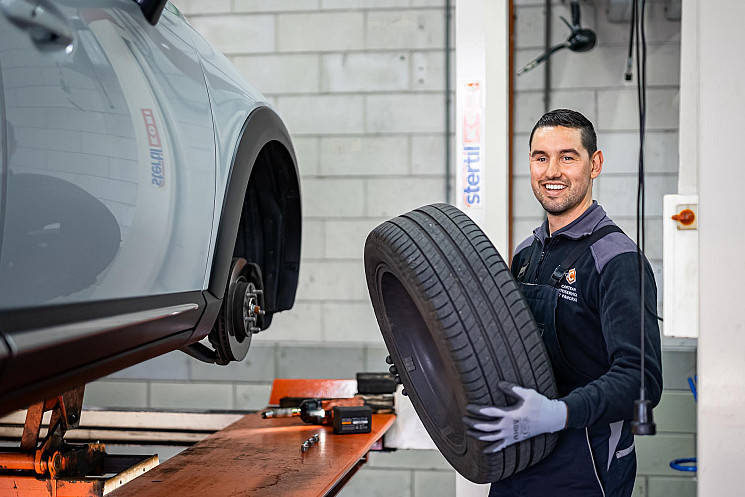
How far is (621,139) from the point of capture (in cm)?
420

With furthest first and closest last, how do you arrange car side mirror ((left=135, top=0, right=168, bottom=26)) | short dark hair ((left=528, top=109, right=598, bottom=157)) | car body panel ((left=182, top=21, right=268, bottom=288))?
car body panel ((left=182, top=21, right=268, bottom=288))
short dark hair ((left=528, top=109, right=598, bottom=157))
car side mirror ((left=135, top=0, right=168, bottom=26))

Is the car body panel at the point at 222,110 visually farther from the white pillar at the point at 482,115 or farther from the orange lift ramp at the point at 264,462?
the white pillar at the point at 482,115

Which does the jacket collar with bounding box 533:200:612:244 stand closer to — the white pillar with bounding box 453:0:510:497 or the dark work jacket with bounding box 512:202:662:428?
the dark work jacket with bounding box 512:202:662:428

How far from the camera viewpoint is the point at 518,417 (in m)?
1.56

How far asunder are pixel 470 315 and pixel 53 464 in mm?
1255

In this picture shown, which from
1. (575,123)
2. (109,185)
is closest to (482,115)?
(575,123)

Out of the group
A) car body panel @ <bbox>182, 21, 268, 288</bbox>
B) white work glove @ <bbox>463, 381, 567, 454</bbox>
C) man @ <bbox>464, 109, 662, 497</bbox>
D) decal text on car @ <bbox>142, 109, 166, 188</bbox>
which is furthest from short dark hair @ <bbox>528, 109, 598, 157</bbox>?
decal text on car @ <bbox>142, 109, 166, 188</bbox>

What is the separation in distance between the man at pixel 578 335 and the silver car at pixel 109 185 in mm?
784

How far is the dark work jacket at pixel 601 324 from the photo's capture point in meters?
1.58

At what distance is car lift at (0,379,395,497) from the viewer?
1870 mm

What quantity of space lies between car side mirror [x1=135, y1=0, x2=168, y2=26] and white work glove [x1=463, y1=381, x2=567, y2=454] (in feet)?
3.80

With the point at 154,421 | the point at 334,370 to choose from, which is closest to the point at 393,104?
the point at 334,370

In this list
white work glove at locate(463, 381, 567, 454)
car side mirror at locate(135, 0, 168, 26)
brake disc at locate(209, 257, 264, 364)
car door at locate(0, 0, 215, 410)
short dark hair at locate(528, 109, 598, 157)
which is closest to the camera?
car door at locate(0, 0, 215, 410)

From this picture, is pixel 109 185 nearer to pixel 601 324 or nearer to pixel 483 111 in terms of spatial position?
pixel 601 324
